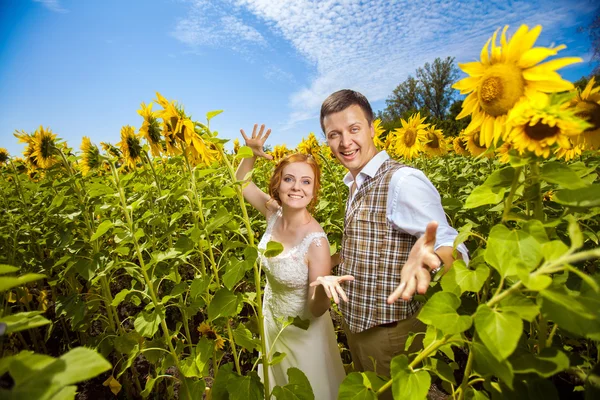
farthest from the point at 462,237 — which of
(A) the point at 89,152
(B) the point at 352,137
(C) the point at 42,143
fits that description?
(C) the point at 42,143

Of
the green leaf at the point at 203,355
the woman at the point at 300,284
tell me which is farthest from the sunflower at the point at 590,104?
the green leaf at the point at 203,355

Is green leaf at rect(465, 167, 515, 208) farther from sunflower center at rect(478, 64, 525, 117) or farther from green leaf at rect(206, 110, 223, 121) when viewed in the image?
green leaf at rect(206, 110, 223, 121)

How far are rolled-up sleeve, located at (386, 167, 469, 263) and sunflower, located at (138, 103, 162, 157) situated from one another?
1486mm

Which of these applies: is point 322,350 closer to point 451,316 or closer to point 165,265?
point 165,265

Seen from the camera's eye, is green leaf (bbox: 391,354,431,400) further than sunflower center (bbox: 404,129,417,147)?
No

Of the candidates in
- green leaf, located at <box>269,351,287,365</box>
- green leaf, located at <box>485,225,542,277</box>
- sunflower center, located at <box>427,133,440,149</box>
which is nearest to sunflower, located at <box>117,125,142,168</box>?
green leaf, located at <box>269,351,287,365</box>

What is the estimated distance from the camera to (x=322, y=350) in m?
1.97

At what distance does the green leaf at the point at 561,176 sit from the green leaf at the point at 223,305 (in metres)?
1.04

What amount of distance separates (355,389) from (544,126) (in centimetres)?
78

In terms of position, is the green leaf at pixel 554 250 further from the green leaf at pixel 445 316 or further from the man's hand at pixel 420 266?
the man's hand at pixel 420 266

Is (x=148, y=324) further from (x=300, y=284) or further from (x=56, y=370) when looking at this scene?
(x=56, y=370)

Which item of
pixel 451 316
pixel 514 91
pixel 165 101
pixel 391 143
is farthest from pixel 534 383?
pixel 391 143

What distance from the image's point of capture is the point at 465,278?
2.40 feet

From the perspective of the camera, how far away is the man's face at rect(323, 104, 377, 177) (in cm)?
183
